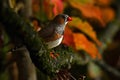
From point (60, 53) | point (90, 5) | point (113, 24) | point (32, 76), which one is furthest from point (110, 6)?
point (60, 53)

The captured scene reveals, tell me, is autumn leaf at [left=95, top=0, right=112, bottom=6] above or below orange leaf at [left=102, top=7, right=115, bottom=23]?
above

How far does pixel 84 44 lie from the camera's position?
2486 millimetres

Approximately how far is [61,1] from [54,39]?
1.06 meters

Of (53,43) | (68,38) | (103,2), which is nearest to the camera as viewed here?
(53,43)

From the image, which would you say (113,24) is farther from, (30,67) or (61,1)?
(30,67)

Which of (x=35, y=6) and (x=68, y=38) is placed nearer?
(x=68, y=38)

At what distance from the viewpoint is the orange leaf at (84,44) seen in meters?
2.41

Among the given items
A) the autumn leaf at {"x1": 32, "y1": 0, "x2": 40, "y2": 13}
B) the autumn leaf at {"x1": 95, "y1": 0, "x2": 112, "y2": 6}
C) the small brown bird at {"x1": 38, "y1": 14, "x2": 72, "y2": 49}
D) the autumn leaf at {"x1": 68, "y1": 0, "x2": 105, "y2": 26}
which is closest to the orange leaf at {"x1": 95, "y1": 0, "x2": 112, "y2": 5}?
the autumn leaf at {"x1": 95, "y1": 0, "x2": 112, "y2": 6}

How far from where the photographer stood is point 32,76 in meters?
1.86

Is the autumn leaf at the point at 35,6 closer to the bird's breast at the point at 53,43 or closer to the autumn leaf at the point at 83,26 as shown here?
the autumn leaf at the point at 83,26

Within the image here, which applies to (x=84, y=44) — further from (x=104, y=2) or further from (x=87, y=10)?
(x=104, y=2)

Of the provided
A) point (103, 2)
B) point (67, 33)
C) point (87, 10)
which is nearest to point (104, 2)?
point (103, 2)

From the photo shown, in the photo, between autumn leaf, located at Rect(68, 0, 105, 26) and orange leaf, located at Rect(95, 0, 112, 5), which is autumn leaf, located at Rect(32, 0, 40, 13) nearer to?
autumn leaf, located at Rect(68, 0, 105, 26)

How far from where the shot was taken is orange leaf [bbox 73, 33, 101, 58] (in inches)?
94.7
